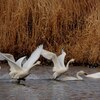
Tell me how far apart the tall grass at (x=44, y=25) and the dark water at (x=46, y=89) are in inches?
98.9

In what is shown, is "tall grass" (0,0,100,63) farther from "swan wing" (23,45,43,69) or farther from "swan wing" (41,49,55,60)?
"swan wing" (23,45,43,69)

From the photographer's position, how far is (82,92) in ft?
42.5

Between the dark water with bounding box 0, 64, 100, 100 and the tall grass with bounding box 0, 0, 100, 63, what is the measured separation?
98.9 inches

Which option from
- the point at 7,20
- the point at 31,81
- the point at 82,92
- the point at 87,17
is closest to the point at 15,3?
A: the point at 7,20

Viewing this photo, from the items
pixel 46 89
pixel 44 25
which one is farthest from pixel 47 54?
pixel 44 25

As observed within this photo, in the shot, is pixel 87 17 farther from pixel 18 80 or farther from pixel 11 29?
pixel 18 80

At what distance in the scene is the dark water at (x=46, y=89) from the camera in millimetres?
12203

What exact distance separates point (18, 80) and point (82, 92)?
2.32 m

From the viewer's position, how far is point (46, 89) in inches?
526

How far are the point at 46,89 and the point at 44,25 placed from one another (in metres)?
5.79

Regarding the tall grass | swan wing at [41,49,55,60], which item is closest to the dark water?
swan wing at [41,49,55,60]

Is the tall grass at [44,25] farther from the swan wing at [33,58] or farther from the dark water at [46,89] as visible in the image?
the swan wing at [33,58]

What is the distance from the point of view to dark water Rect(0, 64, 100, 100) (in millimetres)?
12203

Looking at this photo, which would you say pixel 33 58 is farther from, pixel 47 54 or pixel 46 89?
pixel 46 89
